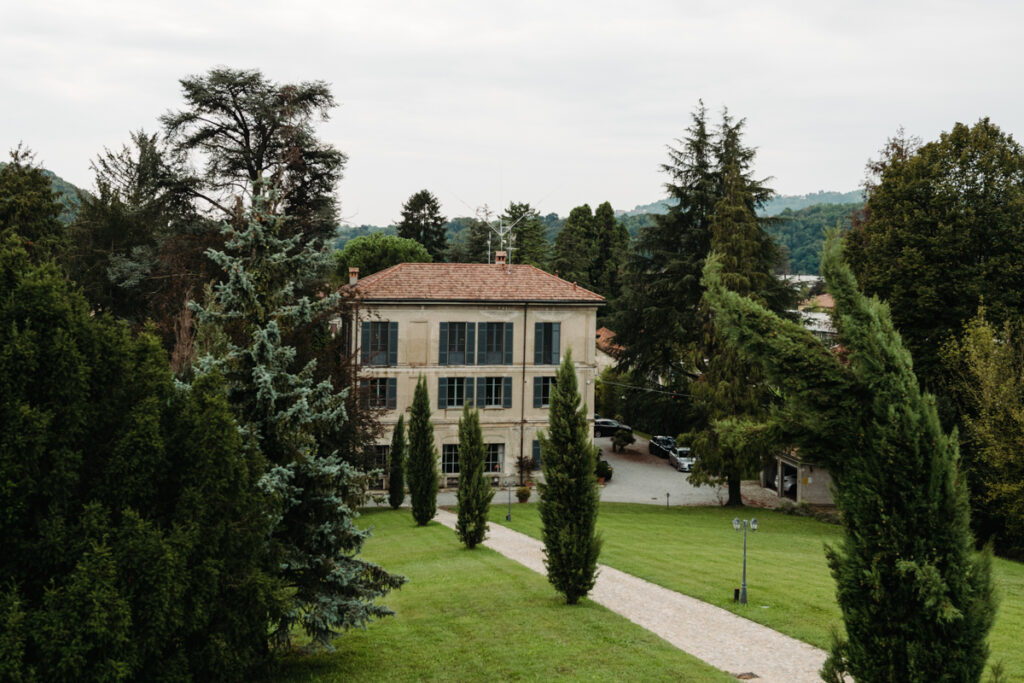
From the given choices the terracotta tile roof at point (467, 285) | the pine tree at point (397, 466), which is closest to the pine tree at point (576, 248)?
the terracotta tile roof at point (467, 285)

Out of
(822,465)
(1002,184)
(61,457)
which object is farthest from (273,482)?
(1002,184)

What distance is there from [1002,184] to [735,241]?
9.97 m

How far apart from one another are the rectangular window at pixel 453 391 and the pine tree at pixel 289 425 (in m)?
25.1

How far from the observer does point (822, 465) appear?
877 cm

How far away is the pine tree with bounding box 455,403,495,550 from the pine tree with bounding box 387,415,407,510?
33.2ft

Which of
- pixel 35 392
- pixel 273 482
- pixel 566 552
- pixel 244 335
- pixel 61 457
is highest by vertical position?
pixel 244 335

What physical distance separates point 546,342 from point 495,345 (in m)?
2.48

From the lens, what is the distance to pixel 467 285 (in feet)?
127

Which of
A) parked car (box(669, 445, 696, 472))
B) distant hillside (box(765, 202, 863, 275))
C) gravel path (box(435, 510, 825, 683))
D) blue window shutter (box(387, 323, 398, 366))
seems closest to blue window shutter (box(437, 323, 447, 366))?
blue window shutter (box(387, 323, 398, 366))

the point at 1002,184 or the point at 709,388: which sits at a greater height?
the point at 1002,184

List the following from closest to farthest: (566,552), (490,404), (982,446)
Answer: (566,552)
(982,446)
(490,404)

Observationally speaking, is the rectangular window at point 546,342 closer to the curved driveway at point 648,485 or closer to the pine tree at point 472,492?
the curved driveway at point 648,485

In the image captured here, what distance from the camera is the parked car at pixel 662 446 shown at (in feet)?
157

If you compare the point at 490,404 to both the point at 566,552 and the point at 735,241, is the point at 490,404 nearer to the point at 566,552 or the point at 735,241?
the point at 735,241
